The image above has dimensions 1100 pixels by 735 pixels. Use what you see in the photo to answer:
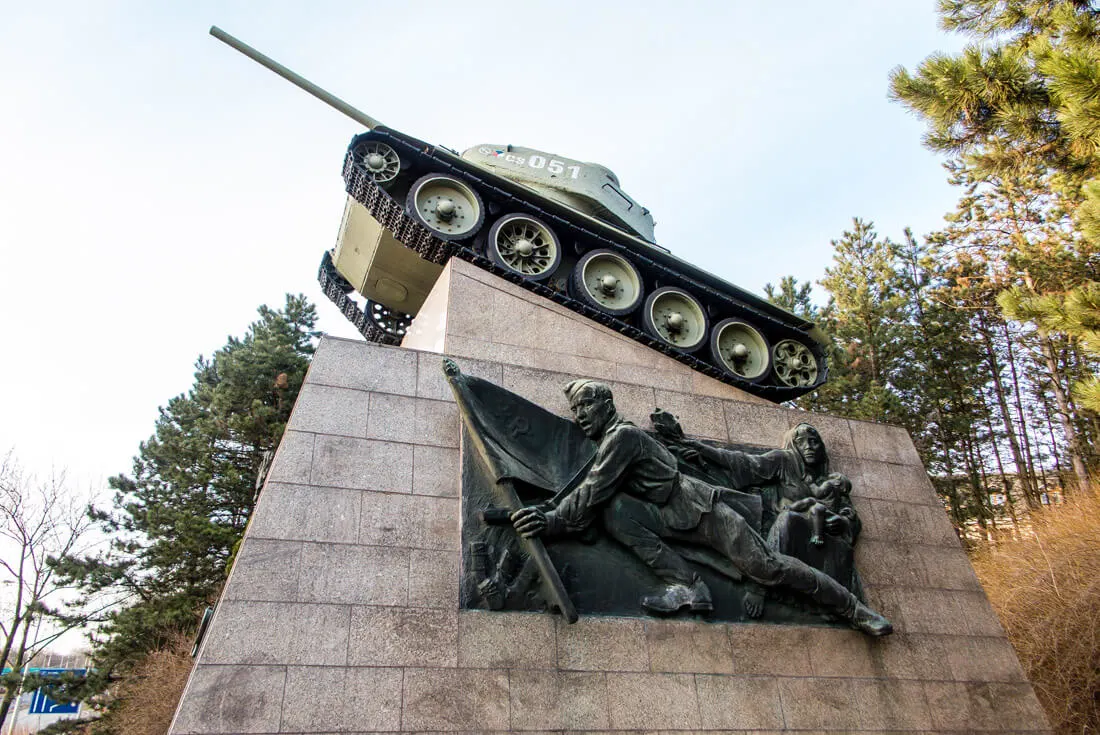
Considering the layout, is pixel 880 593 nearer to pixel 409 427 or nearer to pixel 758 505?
pixel 758 505

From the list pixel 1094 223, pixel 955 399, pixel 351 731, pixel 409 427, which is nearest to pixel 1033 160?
pixel 1094 223

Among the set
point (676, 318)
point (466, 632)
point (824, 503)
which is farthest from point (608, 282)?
point (466, 632)

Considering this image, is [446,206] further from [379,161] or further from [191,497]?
[191,497]

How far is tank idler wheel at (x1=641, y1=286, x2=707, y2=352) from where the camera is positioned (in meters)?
10.1

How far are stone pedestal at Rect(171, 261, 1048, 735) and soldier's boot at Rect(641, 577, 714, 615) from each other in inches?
4.6

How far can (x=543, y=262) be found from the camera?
32.1 feet

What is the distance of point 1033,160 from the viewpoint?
9758 millimetres

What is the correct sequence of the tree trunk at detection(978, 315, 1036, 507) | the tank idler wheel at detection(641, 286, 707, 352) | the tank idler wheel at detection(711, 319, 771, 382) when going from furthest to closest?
the tree trunk at detection(978, 315, 1036, 507) < the tank idler wheel at detection(711, 319, 771, 382) < the tank idler wheel at detection(641, 286, 707, 352)

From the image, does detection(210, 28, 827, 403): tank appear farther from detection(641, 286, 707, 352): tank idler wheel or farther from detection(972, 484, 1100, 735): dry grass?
detection(972, 484, 1100, 735): dry grass

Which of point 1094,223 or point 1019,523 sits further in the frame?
point 1019,523

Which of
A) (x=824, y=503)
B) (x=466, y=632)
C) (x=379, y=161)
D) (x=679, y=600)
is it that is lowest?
(x=466, y=632)

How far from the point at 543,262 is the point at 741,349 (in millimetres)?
2911

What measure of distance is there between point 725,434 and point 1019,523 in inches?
611

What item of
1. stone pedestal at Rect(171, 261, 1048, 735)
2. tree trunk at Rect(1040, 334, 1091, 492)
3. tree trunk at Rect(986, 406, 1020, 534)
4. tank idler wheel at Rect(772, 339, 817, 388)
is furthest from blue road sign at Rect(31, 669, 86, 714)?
tree trunk at Rect(1040, 334, 1091, 492)
